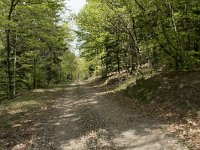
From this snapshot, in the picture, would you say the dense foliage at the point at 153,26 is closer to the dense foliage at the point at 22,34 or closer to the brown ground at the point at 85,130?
the dense foliage at the point at 22,34

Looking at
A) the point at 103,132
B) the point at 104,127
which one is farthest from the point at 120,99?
the point at 103,132

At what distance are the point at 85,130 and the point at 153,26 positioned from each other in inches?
389

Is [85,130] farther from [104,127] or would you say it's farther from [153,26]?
[153,26]

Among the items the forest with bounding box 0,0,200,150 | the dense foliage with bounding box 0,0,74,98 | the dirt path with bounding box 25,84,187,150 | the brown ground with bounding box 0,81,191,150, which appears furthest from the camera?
the dense foliage with bounding box 0,0,74,98

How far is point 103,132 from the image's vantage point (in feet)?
39.1

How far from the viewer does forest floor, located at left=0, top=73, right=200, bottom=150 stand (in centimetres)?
1039

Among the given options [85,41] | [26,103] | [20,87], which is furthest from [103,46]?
[26,103]

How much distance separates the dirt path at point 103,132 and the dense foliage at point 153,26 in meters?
5.02

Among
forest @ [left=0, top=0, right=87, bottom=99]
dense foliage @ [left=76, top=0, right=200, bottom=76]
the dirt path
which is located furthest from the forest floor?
forest @ [left=0, top=0, right=87, bottom=99]

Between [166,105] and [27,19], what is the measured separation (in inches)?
590

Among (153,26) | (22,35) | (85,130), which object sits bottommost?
(85,130)

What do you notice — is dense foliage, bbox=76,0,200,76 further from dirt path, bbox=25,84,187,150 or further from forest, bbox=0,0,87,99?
dirt path, bbox=25,84,187,150

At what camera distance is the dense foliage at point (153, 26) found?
17.8 m

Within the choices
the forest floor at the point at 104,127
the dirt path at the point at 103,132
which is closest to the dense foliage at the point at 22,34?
the forest floor at the point at 104,127
